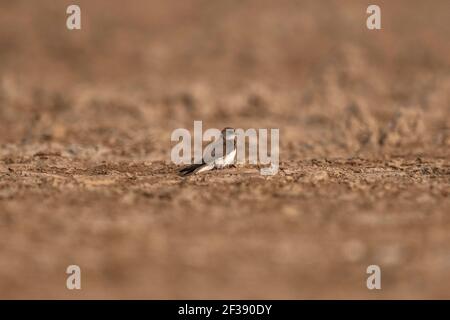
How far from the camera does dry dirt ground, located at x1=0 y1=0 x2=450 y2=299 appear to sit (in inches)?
293

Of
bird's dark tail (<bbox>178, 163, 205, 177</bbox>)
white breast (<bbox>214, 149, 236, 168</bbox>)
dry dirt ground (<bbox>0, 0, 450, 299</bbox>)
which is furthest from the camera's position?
white breast (<bbox>214, 149, 236, 168</bbox>)

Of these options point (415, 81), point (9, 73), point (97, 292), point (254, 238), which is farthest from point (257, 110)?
point (97, 292)

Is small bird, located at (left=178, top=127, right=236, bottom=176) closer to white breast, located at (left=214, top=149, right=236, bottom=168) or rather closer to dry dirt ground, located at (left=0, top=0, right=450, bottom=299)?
white breast, located at (left=214, top=149, right=236, bottom=168)

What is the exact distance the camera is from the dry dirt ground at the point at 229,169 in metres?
7.43

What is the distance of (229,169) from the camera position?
464 inches

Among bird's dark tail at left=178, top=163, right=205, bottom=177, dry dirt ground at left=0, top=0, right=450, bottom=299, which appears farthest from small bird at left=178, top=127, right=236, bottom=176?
dry dirt ground at left=0, top=0, right=450, bottom=299

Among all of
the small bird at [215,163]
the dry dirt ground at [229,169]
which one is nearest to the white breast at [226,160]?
the small bird at [215,163]

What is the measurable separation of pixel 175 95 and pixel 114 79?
4739 mm

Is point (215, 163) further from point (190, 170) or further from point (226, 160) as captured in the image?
point (190, 170)

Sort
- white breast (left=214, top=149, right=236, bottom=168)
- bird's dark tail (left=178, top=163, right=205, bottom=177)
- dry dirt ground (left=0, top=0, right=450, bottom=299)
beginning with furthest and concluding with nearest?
white breast (left=214, top=149, right=236, bottom=168) → bird's dark tail (left=178, top=163, right=205, bottom=177) → dry dirt ground (left=0, top=0, right=450, bottom=299)

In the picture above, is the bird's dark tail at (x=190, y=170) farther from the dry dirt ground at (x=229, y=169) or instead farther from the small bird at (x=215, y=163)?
the dry dirt ground at (x=229, y=169)

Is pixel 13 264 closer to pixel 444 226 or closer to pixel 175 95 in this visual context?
pixel 444 226

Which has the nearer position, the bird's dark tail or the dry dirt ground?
the dry dirt ground

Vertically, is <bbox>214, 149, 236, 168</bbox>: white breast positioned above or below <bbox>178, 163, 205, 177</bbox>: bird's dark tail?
above
